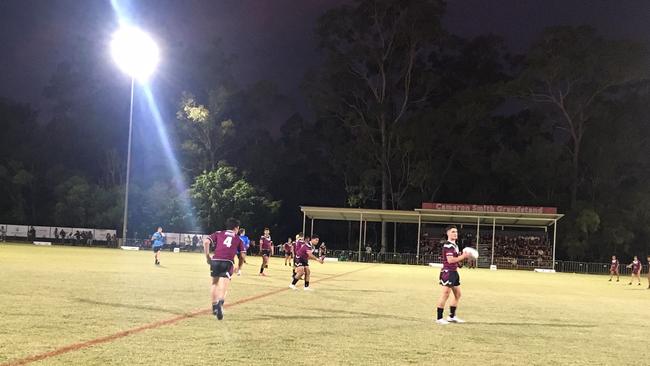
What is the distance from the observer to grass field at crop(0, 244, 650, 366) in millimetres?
7168

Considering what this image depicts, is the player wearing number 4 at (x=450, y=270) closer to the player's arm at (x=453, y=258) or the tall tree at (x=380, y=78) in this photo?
the player's arm at (x=453, y=258)

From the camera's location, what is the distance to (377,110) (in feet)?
195

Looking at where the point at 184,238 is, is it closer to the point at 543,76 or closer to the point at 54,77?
the point at 54,77

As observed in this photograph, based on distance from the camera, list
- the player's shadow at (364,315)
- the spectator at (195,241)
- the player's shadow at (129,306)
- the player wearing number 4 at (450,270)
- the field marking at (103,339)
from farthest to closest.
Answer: the spectator at (195,241), the player's shadow at (364,315), the player wearing number 4 at (450,270), the player's shadow at (129,306), the field marking at (103,339)

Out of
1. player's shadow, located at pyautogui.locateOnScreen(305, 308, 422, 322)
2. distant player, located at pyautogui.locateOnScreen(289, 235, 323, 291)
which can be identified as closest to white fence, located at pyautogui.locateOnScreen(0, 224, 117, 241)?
distant player, located at pyautogui.locateOnScreen(289, 235, 323, 291)

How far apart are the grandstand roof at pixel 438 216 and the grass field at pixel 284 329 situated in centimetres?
2930

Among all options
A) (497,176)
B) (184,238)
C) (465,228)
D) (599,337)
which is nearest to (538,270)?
(465,228)

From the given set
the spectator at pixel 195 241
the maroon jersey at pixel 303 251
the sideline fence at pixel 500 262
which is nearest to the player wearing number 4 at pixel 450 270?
the maroon jersey at pixel 303 251

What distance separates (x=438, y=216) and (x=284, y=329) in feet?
135

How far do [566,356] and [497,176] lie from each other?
186 feet

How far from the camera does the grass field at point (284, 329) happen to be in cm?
717

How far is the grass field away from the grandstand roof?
29.3 metres

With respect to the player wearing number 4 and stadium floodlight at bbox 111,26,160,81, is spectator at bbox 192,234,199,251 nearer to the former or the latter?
stadium floodlight at bbox 111,26,160,81

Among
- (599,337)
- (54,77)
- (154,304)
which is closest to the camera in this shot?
(599,337)
